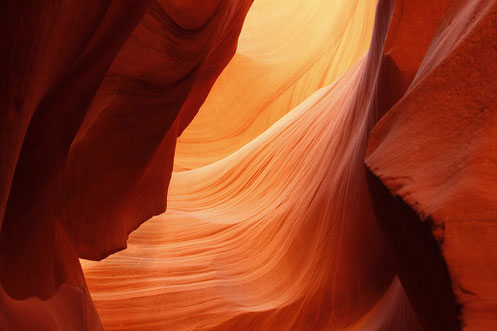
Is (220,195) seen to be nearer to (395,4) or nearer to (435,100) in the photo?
(395,4)

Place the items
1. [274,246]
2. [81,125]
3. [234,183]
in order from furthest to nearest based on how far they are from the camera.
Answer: [234,183] < [274,246] < [81,125]

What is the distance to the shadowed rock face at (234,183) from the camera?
1.11m

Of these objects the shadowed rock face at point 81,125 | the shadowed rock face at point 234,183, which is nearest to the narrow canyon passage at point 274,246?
the shadowed rock face at point 234,183

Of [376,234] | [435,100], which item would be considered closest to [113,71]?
[435,100]

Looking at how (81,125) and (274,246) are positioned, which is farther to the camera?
(274,246)

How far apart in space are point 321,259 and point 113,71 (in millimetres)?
1682

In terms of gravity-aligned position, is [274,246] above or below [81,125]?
below

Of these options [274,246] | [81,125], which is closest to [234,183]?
[274,246]

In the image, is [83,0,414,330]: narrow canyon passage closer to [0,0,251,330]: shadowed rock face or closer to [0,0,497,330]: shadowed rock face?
[0,0,497,330]: shadowed rock face

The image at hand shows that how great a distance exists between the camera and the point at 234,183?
4535 millimetres

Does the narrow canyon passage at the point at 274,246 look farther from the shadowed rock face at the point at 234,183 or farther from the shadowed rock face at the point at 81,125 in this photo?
the shadowed rock face at the point at 81,125

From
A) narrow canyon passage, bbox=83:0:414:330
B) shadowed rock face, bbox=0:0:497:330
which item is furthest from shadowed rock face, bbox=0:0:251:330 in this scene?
narrow canyon passage, bbox=83:0:414:330

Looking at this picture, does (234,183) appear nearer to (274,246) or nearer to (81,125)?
(274,246)

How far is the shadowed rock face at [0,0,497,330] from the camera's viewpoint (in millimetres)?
1106
